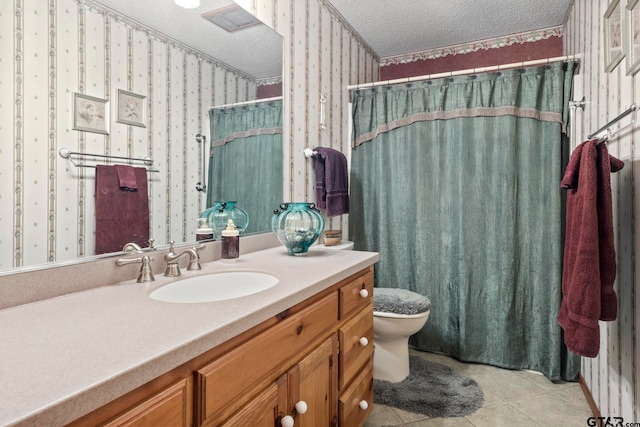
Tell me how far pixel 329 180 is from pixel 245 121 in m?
0.73

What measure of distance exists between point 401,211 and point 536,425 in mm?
1411

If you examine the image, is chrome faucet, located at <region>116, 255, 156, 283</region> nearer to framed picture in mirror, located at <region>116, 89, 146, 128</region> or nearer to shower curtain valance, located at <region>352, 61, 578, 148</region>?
framed picture in mirror, located at <region>116, 89, 146, 128</region>

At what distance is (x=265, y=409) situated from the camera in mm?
879

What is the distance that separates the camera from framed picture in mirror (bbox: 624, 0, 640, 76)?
4.02ft

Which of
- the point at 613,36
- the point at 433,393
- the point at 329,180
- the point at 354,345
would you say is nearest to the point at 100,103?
the point at 354,345

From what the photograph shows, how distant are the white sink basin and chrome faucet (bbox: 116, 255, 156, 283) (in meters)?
0.07

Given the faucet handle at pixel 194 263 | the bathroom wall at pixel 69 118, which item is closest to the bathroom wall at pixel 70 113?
the bathroom wall at pixel 69 118

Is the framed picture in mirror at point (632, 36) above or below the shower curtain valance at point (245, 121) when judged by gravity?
above

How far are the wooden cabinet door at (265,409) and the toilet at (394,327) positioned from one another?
1.11 meters

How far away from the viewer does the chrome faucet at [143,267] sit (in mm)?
1104

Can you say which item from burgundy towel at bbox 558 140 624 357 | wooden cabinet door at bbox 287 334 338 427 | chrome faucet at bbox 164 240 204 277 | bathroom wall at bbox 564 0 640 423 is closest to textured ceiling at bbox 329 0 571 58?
bathroom wall at bbox 564 0 640 423

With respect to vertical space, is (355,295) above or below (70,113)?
below

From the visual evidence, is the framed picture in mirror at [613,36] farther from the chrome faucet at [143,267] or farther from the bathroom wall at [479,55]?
the chrome faucet at [143,267]

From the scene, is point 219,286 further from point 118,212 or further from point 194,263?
point 118,212
